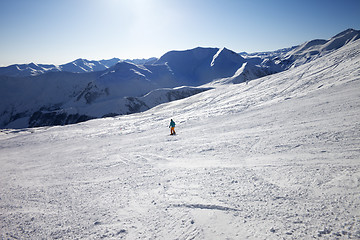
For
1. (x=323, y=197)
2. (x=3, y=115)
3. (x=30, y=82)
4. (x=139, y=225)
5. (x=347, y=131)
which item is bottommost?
(x=139, y=225)

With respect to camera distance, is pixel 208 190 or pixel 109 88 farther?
pixel 109 88

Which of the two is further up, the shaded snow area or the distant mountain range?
the distant mountain range

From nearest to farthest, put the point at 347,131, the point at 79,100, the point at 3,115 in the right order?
1. the point at 347,131
2. the point at 79,100
3. the point at 3,115

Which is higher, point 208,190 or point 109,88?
point 109,88

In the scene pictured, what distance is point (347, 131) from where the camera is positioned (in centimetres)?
823

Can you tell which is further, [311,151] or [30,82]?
[30,82]

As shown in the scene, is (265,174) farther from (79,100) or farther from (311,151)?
(79,100)

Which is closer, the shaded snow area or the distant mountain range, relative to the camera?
the shaded snow area

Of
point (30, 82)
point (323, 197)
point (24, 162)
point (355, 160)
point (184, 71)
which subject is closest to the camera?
point (323, 197)

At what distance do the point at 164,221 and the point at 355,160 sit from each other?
6.69 meters

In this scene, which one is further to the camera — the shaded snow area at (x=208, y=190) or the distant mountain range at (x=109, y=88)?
the distant mountain range at (x=109, y=88)

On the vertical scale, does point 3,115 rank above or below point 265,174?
above

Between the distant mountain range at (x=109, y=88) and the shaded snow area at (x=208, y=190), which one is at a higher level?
the distant mountain range at (x=109, y=88)

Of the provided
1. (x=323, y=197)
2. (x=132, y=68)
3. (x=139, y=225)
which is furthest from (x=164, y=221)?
(x=132, y=68)
